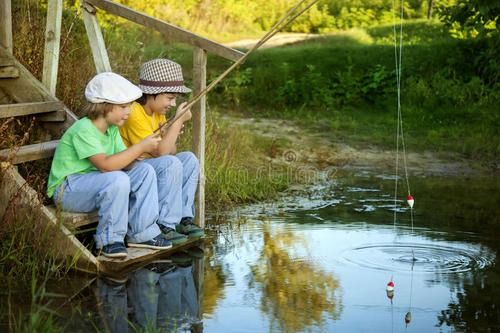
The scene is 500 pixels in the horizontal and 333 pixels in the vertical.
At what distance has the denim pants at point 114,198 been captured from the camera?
607 cm

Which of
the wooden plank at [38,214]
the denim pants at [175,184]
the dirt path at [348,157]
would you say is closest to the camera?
the wooden plank at [38,214]

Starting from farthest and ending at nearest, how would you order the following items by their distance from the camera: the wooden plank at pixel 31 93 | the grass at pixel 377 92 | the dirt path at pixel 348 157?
1. the grass at pixel 377 92
2. the dirt path at pixel 348 157
3. the wooden plank at pixel 31 93

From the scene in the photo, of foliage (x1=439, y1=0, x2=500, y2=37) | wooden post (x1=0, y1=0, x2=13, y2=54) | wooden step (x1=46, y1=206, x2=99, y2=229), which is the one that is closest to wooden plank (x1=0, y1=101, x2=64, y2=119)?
wooden post (x1=0, y1=0, x2=13, y2=54)

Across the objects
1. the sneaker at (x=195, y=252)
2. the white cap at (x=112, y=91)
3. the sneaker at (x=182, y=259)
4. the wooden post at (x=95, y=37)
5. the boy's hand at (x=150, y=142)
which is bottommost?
the sneaker at (x=182, y=259)

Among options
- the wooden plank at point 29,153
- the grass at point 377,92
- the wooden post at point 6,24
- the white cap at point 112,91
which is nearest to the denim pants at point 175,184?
the white cap at point 112,91

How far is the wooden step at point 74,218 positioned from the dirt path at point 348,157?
3.99m

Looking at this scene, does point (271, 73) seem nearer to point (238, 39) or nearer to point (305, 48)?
point (305, 48)

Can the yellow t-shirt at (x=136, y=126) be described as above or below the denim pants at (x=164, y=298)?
above

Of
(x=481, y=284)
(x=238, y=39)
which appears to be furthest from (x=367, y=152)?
(x=238, y=39)

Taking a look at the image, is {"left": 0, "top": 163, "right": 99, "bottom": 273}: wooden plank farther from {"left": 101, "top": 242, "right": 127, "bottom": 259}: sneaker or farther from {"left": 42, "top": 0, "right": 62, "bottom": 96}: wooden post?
{"left": 42, "top": 0, "right": 62, "bottom": 96}: wooden post

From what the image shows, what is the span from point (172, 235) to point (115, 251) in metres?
0.63

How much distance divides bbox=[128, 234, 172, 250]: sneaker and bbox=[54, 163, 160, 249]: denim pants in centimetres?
11

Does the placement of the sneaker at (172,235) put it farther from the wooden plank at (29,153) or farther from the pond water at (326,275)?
the wooden plank at (29,153)

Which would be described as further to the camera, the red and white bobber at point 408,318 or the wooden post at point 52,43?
the wooden post at point 52,43
